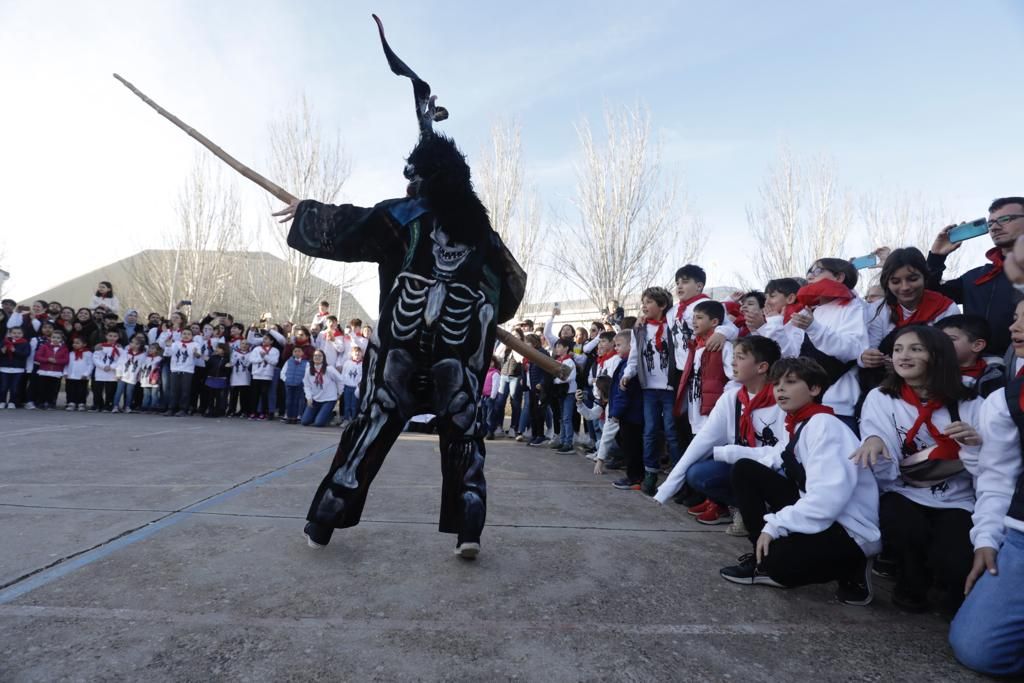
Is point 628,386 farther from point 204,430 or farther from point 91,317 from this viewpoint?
point 91,317

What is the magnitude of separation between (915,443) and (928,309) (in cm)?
113

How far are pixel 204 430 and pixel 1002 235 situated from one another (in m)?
8.03

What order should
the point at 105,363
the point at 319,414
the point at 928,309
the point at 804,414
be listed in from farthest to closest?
1. the point at 105,363
2. the point at 319,414
3. the point at 928,309
4. the point at 804,414

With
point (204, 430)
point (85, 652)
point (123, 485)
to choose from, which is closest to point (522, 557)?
point (85, 652)

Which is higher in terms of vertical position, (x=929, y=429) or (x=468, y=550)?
(x=929, y=429)

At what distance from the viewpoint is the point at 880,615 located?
7.72 ft

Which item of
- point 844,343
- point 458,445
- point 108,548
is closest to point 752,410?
point 844,343

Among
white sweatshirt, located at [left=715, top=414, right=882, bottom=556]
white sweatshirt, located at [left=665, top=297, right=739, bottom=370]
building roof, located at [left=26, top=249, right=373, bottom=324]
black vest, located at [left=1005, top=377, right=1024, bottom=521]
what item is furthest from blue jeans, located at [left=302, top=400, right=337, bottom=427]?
building roof, located at [left=26, top=249, right=373, bottom=324]

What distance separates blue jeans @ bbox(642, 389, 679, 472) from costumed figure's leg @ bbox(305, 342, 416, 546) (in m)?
2.75

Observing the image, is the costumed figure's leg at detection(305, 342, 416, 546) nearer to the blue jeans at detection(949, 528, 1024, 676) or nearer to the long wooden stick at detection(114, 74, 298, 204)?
the long wooden stick at detection(114, 74, 298, 204)

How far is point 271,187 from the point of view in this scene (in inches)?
119

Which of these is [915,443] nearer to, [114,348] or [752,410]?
[752,410]

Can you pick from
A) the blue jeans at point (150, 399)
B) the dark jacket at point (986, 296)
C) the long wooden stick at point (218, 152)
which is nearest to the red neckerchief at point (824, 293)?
the dark jacket at point (986, 296)

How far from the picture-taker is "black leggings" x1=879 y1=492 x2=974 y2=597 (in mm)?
2334
